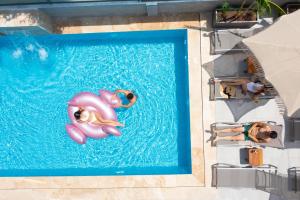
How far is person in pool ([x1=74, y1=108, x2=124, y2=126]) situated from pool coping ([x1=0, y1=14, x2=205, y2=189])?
1.57m

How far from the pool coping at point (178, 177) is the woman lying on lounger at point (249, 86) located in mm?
870

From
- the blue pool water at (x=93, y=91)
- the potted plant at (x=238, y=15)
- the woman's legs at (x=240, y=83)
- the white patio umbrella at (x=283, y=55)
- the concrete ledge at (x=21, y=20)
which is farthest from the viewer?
the blue pool water at (x=93, y=91)

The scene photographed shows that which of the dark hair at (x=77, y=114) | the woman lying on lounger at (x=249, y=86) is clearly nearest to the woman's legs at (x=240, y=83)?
the woman lying on lounger at (x=249, y=86)

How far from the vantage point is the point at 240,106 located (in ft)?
32.3

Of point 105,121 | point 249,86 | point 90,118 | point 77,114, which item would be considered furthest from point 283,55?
point 77,114

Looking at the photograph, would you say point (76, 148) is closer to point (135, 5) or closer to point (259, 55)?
point (135, 5)

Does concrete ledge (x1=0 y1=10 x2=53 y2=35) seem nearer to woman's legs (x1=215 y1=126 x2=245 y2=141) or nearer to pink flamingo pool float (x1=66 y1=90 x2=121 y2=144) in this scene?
pink flamingo pool float (x1=66 y1=90 x2=121 y2=144)

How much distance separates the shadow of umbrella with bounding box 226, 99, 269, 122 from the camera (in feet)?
32.3

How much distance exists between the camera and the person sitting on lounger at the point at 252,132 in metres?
9.56

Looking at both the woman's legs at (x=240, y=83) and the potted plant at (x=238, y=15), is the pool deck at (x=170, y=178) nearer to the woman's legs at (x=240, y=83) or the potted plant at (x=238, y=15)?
the potted plant at (x=238, y=15)

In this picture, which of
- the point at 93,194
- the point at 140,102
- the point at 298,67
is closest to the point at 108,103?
the point at 140,102

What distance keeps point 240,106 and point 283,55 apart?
7.60 feet

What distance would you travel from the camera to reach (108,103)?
1030cm

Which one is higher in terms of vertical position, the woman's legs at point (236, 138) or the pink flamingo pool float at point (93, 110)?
the pink flamingo pool float at point (93, 110)
